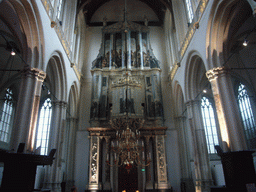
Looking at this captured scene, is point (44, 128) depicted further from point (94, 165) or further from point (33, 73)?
point (33, 73)

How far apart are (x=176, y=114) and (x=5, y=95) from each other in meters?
13.1

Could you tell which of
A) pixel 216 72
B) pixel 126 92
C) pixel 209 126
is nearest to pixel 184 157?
pixel 209 126

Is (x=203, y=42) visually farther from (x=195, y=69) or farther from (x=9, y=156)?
(x=9, y=156)

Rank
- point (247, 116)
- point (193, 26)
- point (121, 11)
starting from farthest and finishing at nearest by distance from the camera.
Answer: point (121, 11), point (247, 116), point (193, 26)

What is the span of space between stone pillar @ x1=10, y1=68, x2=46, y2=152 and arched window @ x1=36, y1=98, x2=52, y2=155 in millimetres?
8735

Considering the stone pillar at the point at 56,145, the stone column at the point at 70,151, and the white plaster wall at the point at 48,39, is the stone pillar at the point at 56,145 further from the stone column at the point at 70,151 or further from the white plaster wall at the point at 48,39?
the stone column at the point at 70,151

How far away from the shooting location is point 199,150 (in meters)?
11.9

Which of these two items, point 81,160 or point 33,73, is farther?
point 81,160

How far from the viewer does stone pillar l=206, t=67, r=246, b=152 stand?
A: 27.1ft

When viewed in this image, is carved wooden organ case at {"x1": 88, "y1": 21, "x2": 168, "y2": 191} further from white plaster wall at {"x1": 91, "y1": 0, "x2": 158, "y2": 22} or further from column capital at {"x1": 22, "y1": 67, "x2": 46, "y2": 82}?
column capital at {"x1": 22, "y1": 67, "x2": 46, "y2": 82}

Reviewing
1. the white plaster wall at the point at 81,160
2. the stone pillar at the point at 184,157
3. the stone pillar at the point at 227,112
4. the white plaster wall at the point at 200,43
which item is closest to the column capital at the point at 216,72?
the stone pillar at the point at 227,112

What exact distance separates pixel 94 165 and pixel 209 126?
31.8 feet

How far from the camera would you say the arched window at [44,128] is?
16703 mm

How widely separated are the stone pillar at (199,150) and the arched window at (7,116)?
12.5 m
